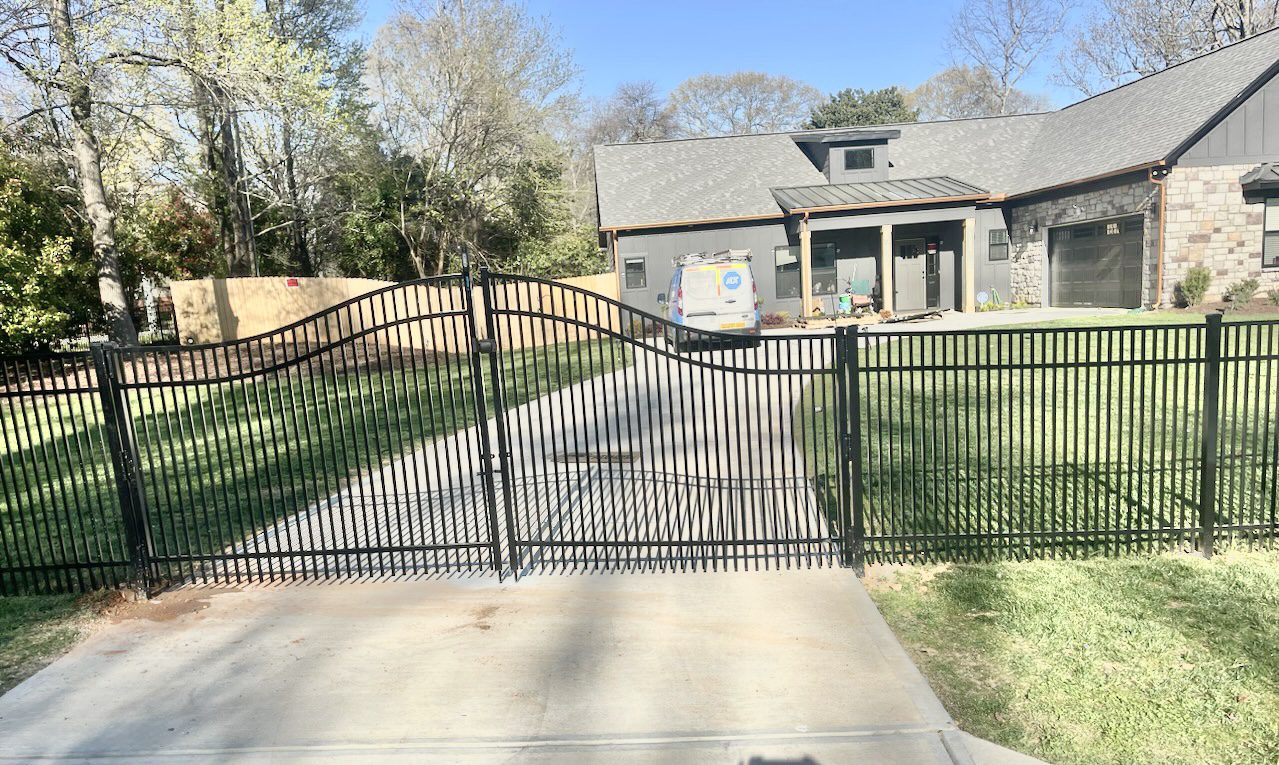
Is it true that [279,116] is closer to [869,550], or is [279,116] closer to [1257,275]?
[869,550]

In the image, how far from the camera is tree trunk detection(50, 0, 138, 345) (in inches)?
528

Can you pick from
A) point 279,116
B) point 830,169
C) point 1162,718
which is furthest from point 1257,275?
point 279,116

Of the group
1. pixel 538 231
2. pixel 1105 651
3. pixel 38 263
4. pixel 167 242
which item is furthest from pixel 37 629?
pixel 538 231

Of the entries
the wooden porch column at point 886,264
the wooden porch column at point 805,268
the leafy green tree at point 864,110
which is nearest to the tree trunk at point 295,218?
the wooden porch column at point 805,268

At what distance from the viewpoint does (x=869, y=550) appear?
17.1 ft

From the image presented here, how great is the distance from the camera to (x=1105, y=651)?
392 cm

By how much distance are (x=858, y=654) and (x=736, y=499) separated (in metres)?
2.60

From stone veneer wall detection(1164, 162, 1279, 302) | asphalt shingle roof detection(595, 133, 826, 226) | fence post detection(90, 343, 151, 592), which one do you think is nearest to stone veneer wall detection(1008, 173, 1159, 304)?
stone veneer wall detection(1164, 162, 1279, 302)

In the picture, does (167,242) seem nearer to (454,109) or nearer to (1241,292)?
(454,109)

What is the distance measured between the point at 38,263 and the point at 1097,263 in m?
24.6

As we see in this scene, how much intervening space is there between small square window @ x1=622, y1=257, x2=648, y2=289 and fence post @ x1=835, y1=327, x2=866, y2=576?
17735 mm

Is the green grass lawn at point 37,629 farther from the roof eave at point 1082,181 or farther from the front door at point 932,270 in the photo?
the front door at point 932,270

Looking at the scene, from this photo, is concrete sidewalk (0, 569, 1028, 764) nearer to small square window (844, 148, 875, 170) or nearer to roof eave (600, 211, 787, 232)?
roof eave (600, 211, 787, 232)

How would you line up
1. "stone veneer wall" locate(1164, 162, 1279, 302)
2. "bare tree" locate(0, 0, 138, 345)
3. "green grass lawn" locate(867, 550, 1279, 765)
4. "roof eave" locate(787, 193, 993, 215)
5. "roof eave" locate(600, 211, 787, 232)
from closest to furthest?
"green grass lawn" locate(867, 550, 1279, 765), "bare tree" locate(0, 0, 138, 345), "stone veneer wall" locate(1164, 162, 1279, 302), "roof eave" locate(787, 193, 993, 215), "roof eave" locate(600, 211, 787, 232)
